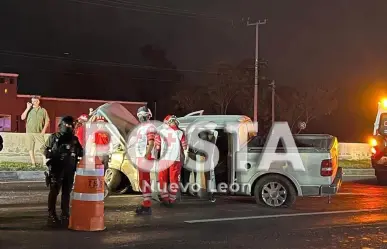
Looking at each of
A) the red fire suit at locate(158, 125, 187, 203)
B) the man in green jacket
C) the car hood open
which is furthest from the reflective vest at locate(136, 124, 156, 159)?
the man in green jacket

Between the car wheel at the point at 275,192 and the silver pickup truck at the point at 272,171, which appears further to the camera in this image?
the car wheel at the point at 275,192

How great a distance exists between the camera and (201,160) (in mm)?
10672

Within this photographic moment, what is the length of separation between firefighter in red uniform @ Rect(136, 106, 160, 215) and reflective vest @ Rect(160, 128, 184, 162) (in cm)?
31

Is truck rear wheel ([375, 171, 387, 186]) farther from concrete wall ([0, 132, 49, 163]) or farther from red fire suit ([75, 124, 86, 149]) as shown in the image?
concrete wall ([0, 132, 49, 163])

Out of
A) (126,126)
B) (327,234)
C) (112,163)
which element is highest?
(126,126)

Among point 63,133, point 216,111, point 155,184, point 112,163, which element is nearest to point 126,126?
point 112,163

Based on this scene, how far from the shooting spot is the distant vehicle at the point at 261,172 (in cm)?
1020

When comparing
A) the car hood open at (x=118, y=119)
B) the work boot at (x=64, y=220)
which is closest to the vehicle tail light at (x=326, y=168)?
the car hood open at (x=118, y=119)

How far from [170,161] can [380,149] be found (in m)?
8.74

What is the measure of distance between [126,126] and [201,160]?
1840mm

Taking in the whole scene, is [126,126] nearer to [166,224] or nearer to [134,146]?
[134,146]

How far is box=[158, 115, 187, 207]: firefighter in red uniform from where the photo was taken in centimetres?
1003

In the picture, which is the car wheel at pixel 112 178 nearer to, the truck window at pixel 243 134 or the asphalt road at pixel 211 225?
the asphalt road at pixel 211 225

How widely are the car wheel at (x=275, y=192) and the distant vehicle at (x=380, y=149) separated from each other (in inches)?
272
